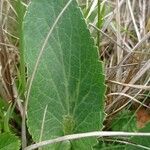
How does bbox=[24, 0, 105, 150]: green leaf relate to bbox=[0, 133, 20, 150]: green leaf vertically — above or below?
above

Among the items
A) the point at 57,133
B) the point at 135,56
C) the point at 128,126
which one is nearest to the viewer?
the point at 57,133

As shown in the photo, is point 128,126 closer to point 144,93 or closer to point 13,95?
point 144,93

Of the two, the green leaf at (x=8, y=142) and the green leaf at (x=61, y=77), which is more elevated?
the green leaf at (x=61, y=77)

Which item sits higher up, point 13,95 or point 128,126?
point 13,95

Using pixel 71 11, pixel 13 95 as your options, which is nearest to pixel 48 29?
pixel 71 11

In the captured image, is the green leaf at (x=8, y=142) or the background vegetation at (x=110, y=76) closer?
the green leaf at (x=8, y=142)

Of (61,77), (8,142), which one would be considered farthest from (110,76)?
(8,142)
